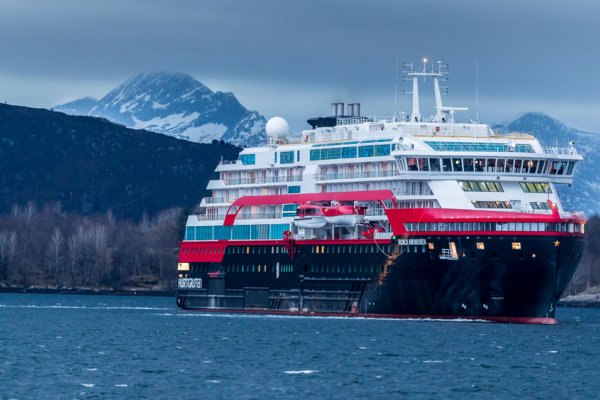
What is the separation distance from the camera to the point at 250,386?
70.2 m

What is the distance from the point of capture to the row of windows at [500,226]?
10056 cm

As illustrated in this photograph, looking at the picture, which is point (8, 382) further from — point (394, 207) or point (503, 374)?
point (394, 207)

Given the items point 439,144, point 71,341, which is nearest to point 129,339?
point 71,341

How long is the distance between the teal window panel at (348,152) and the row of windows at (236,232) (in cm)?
643

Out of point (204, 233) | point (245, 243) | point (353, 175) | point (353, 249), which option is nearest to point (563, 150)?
point (353, 175)

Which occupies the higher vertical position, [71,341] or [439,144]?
[439,144]

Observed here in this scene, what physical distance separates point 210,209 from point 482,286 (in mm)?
29815

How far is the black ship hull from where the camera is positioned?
101 m

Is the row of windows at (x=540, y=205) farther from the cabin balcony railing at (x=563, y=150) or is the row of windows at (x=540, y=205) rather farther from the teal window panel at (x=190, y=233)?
the teal window panel at (x=190, y=233)

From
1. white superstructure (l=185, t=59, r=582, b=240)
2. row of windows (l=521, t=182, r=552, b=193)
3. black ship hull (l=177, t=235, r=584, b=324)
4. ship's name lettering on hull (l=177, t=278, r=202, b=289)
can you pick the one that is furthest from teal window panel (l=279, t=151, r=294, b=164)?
row of windows (l=521, t=182, r=552, b=193)

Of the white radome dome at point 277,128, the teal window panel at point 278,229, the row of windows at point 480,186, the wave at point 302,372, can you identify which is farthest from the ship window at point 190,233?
the wave at point 302,372

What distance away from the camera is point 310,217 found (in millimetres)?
112000

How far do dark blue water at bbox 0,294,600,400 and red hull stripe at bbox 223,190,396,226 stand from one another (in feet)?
25.7

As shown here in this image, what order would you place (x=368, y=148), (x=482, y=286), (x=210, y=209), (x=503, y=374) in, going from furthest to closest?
(x=210, y=209), (x=368, y=148), (x=482, y=286), (x=503, y=374)
